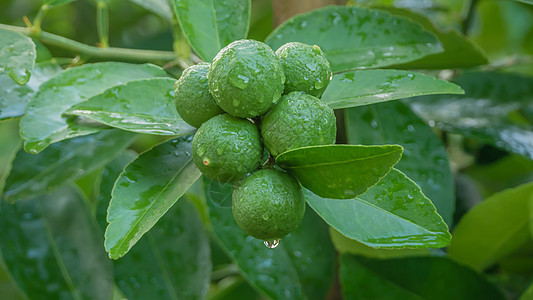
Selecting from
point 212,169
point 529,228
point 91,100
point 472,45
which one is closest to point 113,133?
point 91,100

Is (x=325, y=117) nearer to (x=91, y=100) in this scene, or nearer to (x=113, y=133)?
(x=91, y=100)

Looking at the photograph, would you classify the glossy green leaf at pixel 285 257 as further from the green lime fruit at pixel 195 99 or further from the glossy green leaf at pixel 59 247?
the glossy green leaf at pixel 59 247

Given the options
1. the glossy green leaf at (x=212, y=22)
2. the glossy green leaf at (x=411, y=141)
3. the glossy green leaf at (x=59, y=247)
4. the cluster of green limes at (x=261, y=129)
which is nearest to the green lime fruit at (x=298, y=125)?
the cluster of green limes at (x=261, y=129)

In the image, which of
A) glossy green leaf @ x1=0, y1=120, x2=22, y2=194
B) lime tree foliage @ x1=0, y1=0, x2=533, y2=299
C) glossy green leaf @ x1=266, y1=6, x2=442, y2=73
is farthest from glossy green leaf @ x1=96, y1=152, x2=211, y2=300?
glossy green leaf @ x1=0, y1=120, x2=22, y2=194

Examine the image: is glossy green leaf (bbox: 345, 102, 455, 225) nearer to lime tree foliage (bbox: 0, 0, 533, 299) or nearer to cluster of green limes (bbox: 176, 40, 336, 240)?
lime tree foliage (bbox: 0, 0, 533, 299)

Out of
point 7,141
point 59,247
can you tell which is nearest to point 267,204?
point 59,247

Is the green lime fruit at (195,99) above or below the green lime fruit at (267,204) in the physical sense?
above

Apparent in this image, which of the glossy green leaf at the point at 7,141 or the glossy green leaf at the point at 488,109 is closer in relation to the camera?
the glossy green leaf at the point at 488,109
